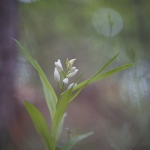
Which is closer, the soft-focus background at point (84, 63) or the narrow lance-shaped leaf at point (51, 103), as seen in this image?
the narrow lance-shaped leaf at point (51, 103)

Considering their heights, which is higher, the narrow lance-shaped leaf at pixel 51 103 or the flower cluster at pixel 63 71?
the flower cluster at pixel 63 71

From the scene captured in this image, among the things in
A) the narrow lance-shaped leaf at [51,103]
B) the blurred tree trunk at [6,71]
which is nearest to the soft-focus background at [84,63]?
the blurred tree trunk at [6,71]

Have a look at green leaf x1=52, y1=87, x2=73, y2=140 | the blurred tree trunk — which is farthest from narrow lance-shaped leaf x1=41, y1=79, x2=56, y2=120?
the blurred tree trunk

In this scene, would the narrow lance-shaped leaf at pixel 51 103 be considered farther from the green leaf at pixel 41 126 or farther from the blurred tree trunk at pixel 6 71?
the blurred tree trunk at pixel 6 71

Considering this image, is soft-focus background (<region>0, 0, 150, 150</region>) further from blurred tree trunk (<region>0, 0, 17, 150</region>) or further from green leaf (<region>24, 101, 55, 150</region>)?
green leaf (<region>24, 101, 55, 150</region>)

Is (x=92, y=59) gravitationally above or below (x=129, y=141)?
above

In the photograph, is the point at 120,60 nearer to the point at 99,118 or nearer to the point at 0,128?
the point at 99,118

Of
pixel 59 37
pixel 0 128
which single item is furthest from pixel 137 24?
pixel 0 128
